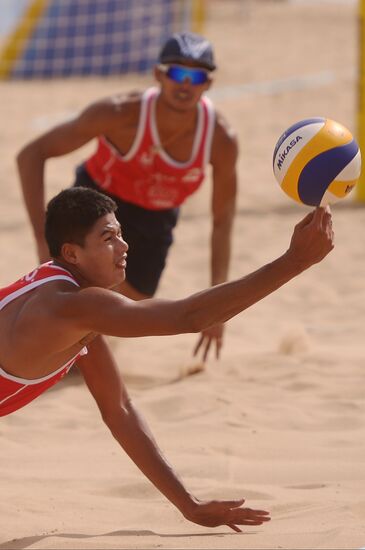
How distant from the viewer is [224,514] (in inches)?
131

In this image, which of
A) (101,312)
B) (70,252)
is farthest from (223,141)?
(101,312)

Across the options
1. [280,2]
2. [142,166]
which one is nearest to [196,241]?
[142,166]

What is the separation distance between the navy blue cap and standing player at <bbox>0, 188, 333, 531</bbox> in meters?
2.06

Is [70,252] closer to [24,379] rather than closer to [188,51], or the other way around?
[24,379]

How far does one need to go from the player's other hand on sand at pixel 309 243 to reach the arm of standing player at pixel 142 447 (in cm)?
84

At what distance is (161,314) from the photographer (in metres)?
2.87

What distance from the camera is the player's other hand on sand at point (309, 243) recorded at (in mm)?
2842

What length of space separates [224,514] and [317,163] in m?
1.02

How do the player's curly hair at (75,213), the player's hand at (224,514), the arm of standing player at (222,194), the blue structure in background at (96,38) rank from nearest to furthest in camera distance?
the player's curly hair at (75,213)
the player's hand at (224,514)
the arm of standing player at (222,194)
the blue structure in background at (96,38)

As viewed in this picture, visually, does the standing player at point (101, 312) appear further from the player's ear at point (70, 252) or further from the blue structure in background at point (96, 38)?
the blue structure in background at point (96, 38)

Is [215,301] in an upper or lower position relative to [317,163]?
lower

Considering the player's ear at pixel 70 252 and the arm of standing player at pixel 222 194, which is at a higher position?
the player's ear at pixel 70 252

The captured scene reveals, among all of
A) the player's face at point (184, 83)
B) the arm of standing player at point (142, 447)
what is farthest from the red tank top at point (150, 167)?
the arm of standing player at point (142, 447)

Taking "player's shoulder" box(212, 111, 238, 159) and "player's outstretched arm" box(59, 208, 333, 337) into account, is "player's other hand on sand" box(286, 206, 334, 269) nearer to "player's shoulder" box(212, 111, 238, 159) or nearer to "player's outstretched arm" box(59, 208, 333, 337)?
"player's outstretched arm" box(59, 208, 333, 337)
